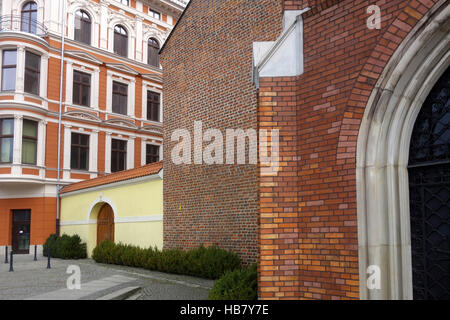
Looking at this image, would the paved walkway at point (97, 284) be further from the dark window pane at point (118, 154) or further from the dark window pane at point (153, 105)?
the dark window pane at point (153, 105)

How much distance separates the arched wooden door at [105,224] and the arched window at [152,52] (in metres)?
12.5

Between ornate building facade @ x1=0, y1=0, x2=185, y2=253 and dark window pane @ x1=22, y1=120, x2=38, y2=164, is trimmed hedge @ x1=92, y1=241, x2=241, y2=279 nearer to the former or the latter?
ornate building facade @ x1=0, y1=0, x2=185, y2=253

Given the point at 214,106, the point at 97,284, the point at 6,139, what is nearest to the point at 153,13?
the point at 6,139

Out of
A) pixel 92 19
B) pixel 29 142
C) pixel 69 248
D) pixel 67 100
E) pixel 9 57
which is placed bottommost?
pixel 69 248

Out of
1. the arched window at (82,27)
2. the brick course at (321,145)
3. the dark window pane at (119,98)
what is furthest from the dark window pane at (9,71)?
the brick course at (321,145)

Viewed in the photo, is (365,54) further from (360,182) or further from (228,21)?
(228,21)

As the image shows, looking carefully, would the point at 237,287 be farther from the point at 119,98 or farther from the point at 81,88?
the point at 119,98

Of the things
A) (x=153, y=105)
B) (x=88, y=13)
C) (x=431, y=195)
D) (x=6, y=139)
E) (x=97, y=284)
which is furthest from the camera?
(x=153, y=105)

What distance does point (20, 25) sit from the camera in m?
23.0

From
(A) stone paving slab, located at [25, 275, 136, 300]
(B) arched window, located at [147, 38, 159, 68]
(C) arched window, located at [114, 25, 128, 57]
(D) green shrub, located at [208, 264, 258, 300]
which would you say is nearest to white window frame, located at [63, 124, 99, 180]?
(C) arched window, located at [114, 25, 128, 57]

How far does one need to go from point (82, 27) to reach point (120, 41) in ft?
8.24

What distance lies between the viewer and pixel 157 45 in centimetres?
2816

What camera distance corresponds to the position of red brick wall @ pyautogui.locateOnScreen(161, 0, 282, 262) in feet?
36.7
